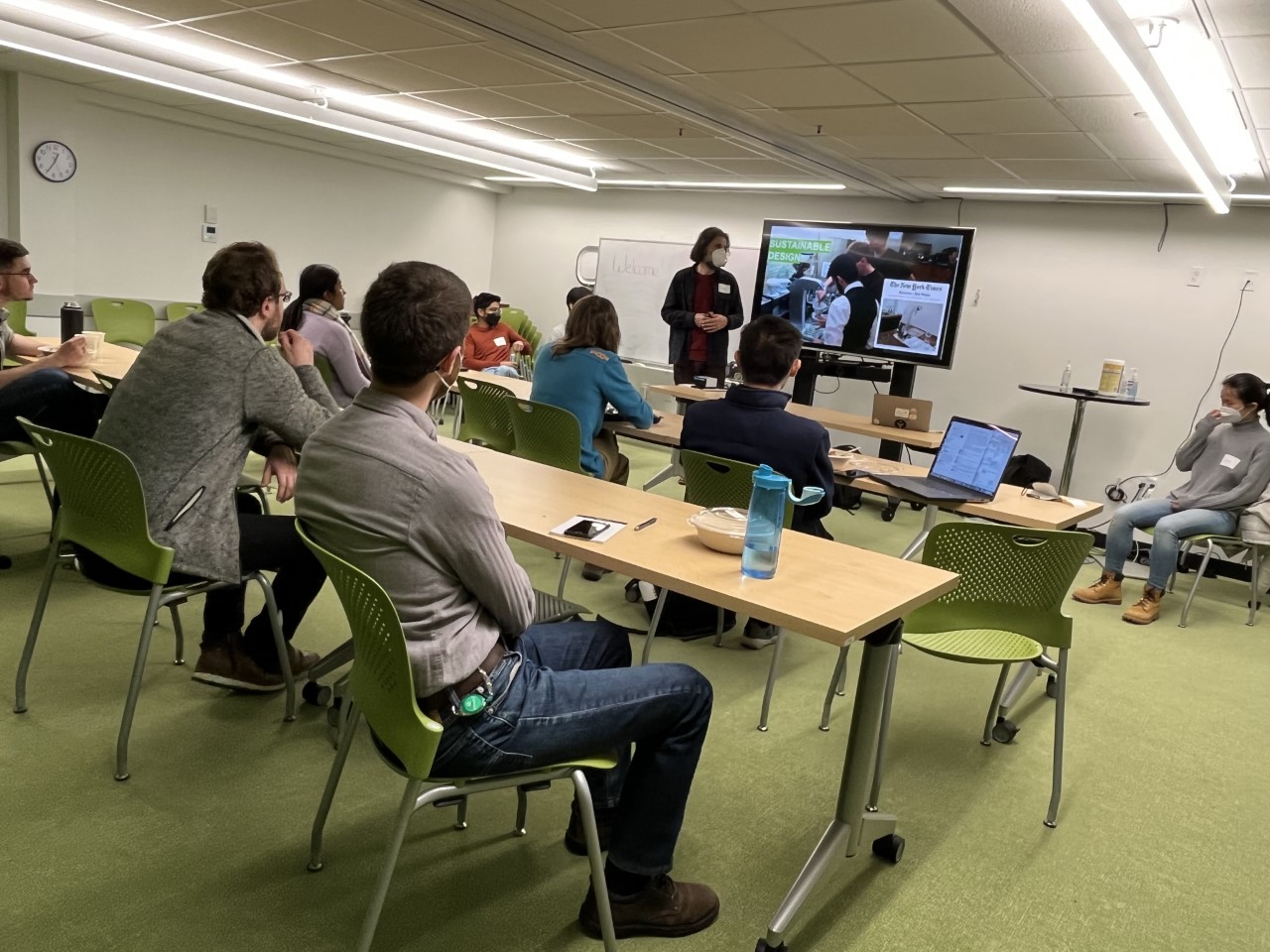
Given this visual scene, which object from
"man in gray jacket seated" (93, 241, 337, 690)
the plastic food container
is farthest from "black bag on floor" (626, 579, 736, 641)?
"man in gray jacket seated" (93, 241, 337, 690)

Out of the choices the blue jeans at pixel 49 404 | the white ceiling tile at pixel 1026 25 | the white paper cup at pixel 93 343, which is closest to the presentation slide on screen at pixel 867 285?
the white ceiling tile at pixel 1026 25

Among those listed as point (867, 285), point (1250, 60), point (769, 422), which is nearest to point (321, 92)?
point (867, 285)

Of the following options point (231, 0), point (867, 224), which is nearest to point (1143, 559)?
point (867, 224)

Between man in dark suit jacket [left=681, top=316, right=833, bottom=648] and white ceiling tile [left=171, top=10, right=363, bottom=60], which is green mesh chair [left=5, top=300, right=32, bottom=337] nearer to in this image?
white ceiling tile [left=171, top=10, right=363, bottom=60]

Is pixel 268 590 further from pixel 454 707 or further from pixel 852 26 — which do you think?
pixel 852 26

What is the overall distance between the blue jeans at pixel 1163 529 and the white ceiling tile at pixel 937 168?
2230 mm

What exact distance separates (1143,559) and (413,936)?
223 inches

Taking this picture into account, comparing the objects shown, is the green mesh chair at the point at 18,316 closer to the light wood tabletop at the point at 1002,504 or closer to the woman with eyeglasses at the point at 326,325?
the woman with eyeglasses at the point at 326,325

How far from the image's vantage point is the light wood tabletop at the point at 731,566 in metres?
1.58

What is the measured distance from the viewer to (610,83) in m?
4.29

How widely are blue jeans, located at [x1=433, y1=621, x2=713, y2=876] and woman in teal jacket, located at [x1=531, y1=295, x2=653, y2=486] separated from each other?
2049mm

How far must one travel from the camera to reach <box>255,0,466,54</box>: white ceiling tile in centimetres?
367

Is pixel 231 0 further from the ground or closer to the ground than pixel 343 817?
further from the ground

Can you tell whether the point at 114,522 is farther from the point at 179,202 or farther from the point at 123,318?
the point at 179,202
